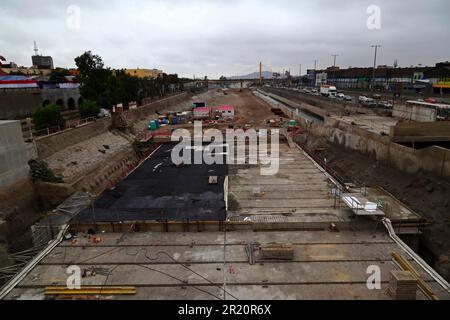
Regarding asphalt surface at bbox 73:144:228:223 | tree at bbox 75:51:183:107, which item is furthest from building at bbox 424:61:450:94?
tree at bbox 75:51:183:107

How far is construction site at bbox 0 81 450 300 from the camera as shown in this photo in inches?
477

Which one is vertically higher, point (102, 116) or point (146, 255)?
point (102, 116)

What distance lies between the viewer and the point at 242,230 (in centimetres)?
1634

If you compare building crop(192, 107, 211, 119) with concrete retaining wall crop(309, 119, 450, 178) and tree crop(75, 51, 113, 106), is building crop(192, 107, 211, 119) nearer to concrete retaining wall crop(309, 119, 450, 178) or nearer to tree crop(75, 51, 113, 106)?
tree crop(75, 51, 113, 106)

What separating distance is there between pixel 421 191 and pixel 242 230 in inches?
532

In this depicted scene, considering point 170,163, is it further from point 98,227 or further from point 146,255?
point 146,255

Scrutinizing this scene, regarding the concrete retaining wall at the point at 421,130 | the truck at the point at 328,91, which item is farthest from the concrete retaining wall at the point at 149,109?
the truck at the point at 328,91

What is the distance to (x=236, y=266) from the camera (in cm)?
1338

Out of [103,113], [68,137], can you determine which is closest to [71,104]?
[103,113]

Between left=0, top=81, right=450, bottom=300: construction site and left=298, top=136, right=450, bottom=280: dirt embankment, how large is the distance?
0.28 ft
